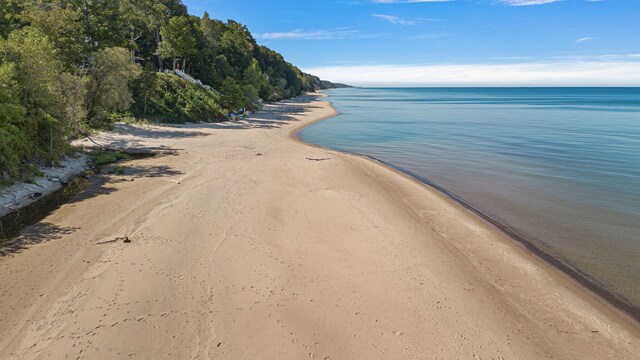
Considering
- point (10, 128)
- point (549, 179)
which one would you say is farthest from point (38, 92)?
point (549, 179)

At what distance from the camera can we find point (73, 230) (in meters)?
11.6

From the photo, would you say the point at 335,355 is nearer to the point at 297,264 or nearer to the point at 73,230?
the point at 297,264

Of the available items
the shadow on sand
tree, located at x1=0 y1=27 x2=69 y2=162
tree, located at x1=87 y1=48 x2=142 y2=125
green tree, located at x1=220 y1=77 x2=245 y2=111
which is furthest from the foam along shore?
green tree, located at x1=220 y1=77 x2=245 y2=111

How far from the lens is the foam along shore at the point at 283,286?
6.95 meters

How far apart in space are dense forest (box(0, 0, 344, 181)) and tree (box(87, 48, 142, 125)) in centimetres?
7

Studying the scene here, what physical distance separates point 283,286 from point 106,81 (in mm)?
27849

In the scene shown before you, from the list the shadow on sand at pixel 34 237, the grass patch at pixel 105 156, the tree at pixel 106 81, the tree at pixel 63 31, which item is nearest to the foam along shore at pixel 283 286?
the shadow on sand at pixel 34 237

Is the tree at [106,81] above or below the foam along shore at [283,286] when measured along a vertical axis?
above

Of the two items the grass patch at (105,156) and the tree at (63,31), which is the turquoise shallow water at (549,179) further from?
the tree at (63,31)

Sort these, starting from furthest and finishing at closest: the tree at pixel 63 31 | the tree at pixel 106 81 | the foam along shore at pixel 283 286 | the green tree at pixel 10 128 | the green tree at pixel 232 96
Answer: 1. the green tree at pixel 232 96
2. the tree at pixel 106 81
3. the tree at pixel 63 31
4. the green tree at pixel 10 128
5. the foam along shore at pixel 283 286

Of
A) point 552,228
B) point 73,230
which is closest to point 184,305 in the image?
point 73,230

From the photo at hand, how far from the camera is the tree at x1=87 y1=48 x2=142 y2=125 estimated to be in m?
27.7

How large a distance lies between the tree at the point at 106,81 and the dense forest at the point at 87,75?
0.07m

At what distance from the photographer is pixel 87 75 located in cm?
2770
